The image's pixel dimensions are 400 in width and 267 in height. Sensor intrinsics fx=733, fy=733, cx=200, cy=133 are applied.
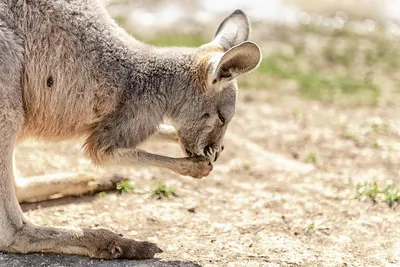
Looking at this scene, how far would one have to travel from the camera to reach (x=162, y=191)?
17.8 feet

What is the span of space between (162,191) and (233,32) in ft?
4.36

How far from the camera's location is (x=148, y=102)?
4.34 m

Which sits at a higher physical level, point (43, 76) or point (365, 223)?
point (43, 76)

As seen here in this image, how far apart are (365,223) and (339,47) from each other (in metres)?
5.64

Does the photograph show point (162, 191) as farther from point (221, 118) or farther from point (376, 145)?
point (376, 145)

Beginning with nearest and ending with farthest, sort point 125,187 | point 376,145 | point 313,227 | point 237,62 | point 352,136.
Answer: point 237,62, point 313,227, point 125,187, point 376,145, point 352,136

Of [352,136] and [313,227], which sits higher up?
[352,136]

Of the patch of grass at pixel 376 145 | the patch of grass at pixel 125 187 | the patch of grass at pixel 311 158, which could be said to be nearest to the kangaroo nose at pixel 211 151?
the patch of grass at pixel 125 187

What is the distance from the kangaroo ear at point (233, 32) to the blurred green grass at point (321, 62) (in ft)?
10.6

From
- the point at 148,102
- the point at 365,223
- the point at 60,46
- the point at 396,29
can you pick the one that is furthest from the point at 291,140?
the point at 396,29

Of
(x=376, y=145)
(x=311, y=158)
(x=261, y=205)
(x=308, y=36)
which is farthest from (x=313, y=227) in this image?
(x=308, y=36)

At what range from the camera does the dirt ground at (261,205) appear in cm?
441

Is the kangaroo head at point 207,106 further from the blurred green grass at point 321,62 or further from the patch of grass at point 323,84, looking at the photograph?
the patch of grass at point 323,84

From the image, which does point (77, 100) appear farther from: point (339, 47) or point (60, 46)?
point (339, 47)
